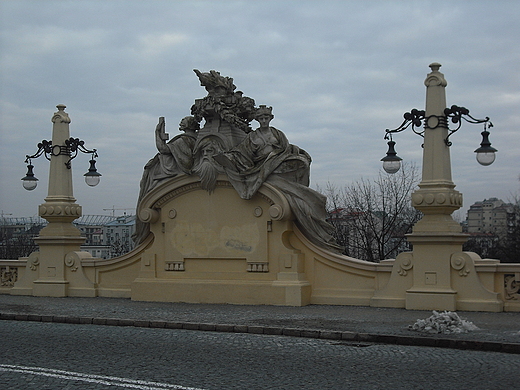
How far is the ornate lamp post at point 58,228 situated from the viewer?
65.8 ft

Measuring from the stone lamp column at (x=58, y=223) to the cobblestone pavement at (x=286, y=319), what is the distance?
6.29 feet

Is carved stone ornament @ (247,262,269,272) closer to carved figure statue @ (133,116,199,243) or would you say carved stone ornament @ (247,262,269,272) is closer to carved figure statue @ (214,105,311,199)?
carved figure statue @ (214,105,311,199)

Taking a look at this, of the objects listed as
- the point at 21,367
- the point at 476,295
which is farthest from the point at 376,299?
the point at 21,367

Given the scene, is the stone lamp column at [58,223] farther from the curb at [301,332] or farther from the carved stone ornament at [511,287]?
the carved stone ornament at [511,287]

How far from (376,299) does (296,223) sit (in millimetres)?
2721

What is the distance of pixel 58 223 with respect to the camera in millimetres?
20391

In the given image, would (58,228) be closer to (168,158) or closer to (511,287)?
(168,158)

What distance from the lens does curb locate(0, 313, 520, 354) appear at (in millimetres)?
10641

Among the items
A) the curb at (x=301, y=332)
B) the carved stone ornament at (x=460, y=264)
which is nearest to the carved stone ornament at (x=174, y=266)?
the curb at (x=301, y=332)

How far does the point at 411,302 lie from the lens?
602 inches

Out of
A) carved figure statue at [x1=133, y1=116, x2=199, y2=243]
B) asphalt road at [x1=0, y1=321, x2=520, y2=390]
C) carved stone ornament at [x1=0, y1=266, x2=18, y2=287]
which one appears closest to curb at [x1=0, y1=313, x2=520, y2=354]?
asphalt road at [x1=0, y1=321, x2=520, y2=390]

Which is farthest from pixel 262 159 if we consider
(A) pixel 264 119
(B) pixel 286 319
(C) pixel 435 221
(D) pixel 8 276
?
(D) pixel 8 276

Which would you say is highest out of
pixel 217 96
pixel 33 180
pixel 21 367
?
pixel 217 96

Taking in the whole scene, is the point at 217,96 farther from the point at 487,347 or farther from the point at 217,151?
the point at 487,347
